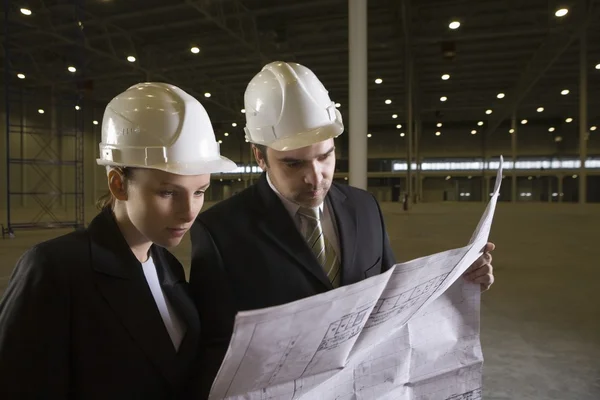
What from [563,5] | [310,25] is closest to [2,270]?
[310,25]

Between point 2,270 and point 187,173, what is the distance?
5.44 meters

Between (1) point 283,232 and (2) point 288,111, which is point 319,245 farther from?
(2) point 288,111

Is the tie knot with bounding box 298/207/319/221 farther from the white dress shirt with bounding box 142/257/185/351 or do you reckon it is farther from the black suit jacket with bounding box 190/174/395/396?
the white dress shirt with bounding box 142/257/185/351

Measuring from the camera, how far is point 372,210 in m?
1.36

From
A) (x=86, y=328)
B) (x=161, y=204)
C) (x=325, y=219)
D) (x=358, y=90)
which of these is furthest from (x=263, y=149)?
(x=358, y=90)

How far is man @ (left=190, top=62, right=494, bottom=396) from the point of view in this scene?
1066mm

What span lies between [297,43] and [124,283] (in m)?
14.8

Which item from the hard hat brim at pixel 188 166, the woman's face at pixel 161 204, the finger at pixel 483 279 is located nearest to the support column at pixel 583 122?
the finger at pixel 483 279

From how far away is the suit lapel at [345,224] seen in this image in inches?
46.7

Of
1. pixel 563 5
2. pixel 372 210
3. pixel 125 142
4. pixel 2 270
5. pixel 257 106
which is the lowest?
pixel 2 270

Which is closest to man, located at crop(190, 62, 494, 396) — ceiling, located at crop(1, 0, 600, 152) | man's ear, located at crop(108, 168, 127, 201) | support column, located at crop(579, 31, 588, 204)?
man's ear, located at crop(108, 168, 127, 201)

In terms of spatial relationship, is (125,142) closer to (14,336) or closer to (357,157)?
(14,336)

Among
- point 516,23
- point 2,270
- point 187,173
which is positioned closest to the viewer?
point 187,173

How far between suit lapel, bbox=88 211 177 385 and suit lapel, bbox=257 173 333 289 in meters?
0.36
